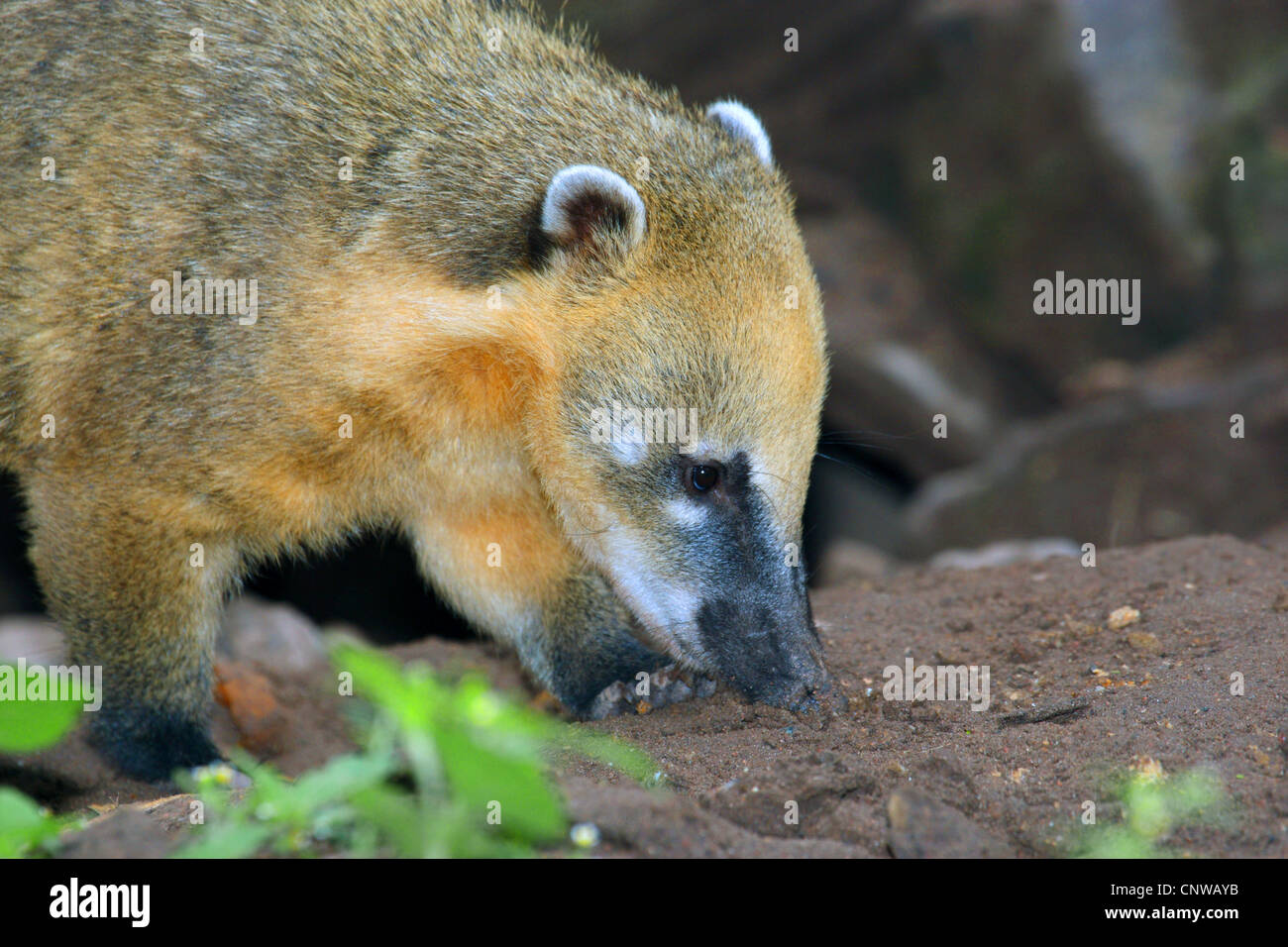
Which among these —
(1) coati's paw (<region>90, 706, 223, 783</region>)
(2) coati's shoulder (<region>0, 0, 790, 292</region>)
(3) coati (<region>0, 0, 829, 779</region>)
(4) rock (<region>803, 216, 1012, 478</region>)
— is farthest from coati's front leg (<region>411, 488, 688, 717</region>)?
(4) rock (<region>803, 216, 1012, 478</region>)

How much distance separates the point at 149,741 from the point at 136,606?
0.62m

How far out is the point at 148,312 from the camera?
4.59 meters

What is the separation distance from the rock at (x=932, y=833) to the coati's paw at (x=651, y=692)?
1713 millimetres

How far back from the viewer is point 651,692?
5.11 m

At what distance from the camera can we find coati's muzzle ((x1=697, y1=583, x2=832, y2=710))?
4535mm

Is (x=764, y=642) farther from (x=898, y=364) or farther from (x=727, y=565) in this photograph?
(x=898, y=364)

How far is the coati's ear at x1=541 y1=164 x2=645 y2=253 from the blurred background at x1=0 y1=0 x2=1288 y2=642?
4.75 m

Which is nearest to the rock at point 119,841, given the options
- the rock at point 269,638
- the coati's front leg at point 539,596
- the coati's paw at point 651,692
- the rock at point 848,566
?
the coati's paw at point 651,692

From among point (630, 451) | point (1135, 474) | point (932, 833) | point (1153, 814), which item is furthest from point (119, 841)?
point (1135, 474)

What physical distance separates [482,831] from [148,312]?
8.80 feet

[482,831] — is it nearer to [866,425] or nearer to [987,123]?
[866,425]

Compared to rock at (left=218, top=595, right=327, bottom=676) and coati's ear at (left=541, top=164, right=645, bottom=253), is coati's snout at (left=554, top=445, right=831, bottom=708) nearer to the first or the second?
coati's ear at (left=541, top=164, right=645, bottom=253)

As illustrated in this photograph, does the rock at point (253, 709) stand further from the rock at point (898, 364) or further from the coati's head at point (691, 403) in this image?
the rock at point (898, 364)

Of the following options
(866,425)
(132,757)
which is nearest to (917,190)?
(866,425)
